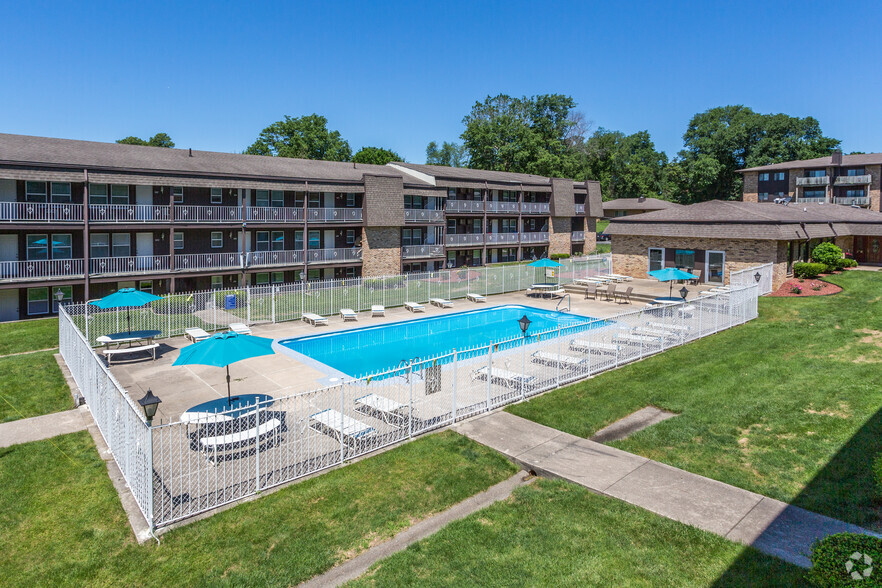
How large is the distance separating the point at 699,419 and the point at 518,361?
5655 millimetres

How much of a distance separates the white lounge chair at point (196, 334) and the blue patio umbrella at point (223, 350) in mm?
9076

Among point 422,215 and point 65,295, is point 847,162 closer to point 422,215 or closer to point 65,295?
point 422,215

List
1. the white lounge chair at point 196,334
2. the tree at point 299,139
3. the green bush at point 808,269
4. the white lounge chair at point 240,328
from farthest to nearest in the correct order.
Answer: the tree at point 299,139, the green bush at point 808,269, the white lounge chair at point 240,328, the white lounge chair at point 196,334

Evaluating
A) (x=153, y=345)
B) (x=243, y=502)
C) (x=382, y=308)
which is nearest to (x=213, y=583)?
(x=243, y=502)

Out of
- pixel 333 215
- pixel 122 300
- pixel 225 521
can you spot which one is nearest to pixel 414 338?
pixel 122 300

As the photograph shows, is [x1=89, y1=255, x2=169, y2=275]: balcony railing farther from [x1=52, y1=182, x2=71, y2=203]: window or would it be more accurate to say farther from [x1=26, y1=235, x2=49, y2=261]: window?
[x1=52, y1=182, x2=71, y2=203]: window

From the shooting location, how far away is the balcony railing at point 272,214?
3123 centimetres

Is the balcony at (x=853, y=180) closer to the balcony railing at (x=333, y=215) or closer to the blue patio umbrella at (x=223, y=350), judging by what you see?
the balcony railing at (x=333, y=215)

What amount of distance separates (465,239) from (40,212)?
90.9 feet

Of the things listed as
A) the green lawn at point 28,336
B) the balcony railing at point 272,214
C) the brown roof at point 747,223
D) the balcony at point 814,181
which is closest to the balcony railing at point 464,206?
the brown roof at point 747,223

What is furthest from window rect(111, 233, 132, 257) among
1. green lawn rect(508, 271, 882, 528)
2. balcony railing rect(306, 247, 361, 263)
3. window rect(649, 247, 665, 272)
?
window rect(649, 247, 665, 272)

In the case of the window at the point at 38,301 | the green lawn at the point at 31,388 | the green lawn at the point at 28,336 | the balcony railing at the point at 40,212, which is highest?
the balcony railing at the point at 40,212

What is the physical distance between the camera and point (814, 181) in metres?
62.3

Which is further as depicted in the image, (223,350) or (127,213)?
(127,213)
